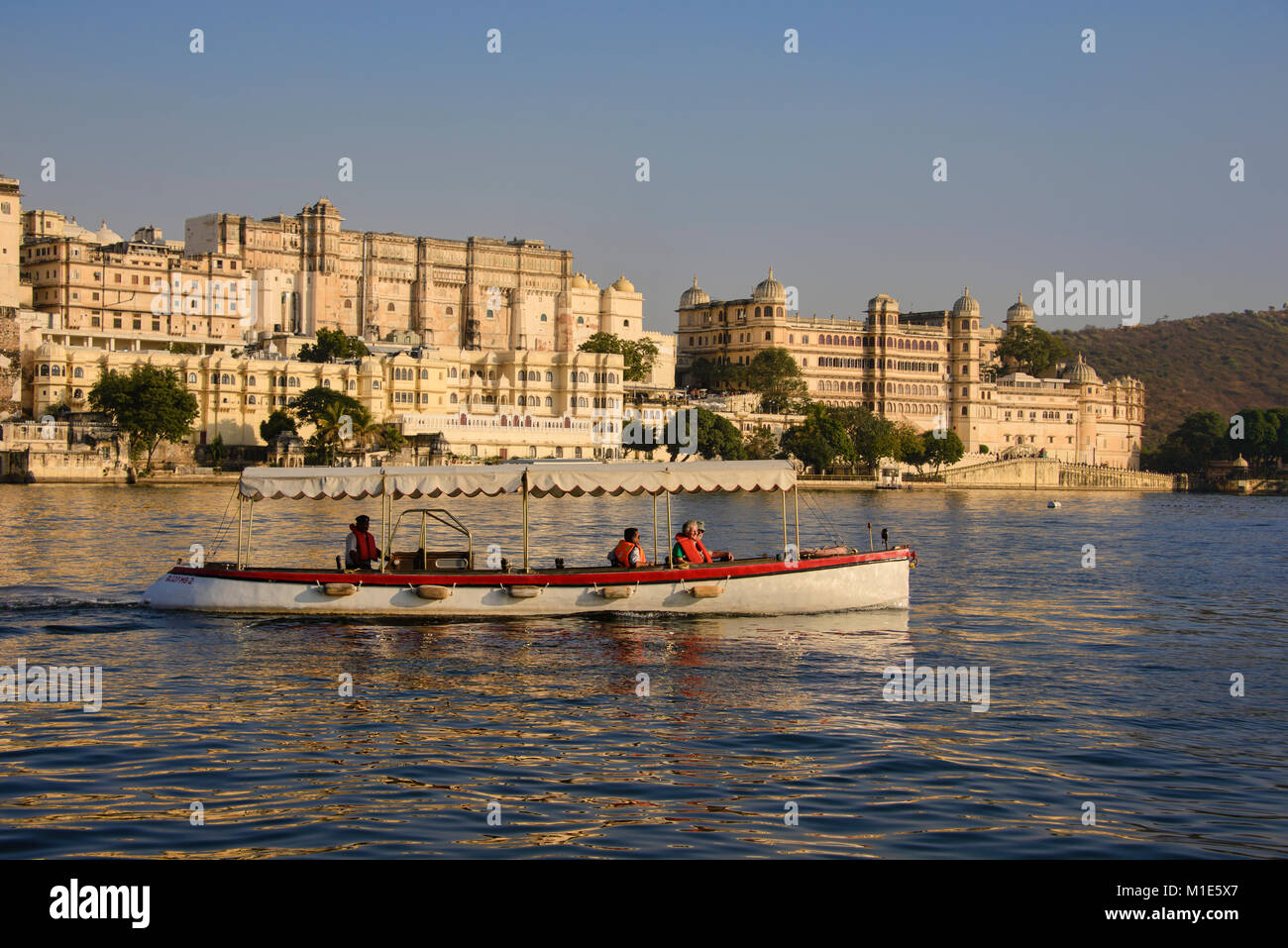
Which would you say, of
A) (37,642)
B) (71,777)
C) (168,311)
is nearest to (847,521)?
(37,642)

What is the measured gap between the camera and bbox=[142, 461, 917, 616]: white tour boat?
78.7ft

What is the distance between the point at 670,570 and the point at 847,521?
133 feet

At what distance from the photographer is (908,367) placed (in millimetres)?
148375

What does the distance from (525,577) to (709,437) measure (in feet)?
283

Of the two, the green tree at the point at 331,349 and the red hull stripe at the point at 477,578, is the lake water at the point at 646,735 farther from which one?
the green tree at the point at 331,349

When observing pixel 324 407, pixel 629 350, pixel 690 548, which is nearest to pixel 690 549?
pixel 690 548

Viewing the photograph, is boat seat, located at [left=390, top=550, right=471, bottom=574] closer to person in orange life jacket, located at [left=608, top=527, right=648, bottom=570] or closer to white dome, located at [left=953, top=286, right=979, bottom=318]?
person in orange life jacket, located at [left=608, top=527, right=648, bottom=570]

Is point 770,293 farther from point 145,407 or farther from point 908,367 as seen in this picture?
point 145,407

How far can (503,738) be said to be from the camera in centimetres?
1553

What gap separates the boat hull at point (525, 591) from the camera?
23938mm

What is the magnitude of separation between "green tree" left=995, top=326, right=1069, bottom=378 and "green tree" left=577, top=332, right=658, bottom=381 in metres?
55.2

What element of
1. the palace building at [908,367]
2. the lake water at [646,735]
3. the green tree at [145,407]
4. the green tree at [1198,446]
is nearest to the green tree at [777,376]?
the palace building at [908,367]

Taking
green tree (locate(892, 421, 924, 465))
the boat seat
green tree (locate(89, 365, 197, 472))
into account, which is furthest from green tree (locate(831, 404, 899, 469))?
the boat seat
